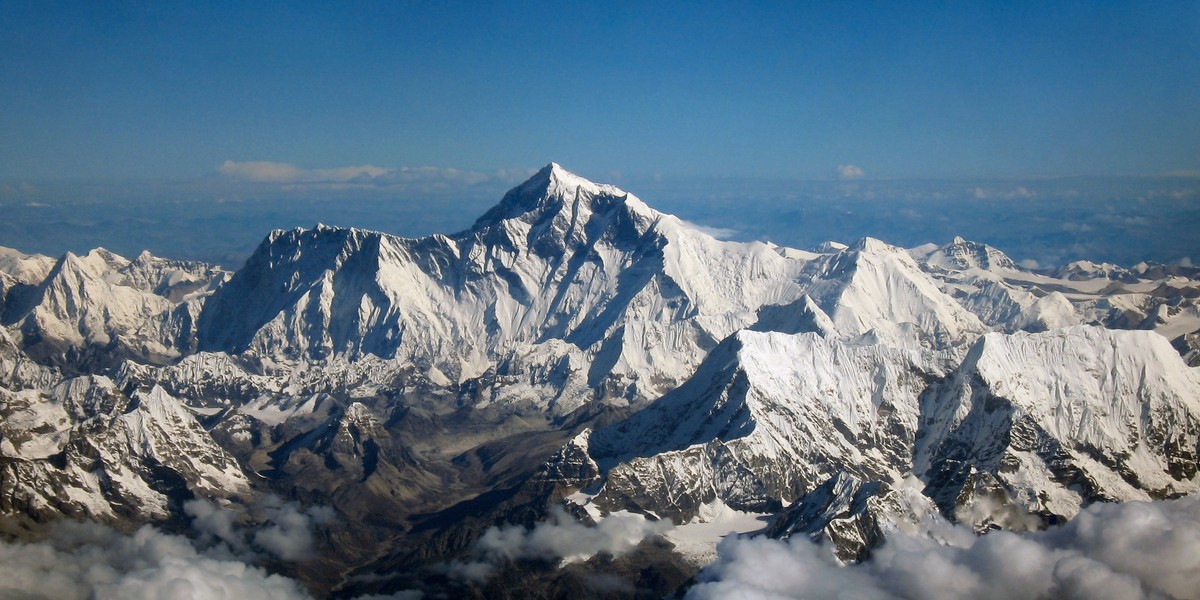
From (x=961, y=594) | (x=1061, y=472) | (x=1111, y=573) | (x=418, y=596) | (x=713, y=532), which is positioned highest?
(x=1111, y=573)

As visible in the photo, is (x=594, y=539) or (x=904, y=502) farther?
(x=594, y=539)

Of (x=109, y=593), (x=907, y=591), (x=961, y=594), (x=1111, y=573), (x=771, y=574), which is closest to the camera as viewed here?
(x=1111, y=573)

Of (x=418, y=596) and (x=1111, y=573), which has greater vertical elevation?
(x=1111, y=573)

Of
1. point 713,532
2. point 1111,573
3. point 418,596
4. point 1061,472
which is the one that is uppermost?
point 1111,573

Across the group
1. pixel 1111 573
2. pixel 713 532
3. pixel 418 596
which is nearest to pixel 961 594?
pixel 1111 573

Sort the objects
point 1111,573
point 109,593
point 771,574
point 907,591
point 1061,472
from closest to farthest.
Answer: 1. point 1111,573
2. point 907,591
3. point 771,574
4. point 109,593
5. point 1061,472

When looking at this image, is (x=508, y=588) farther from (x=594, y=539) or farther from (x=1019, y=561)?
(x=1019, y=561)

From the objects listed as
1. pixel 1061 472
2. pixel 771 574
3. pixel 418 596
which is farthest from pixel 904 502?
pixel 418 596

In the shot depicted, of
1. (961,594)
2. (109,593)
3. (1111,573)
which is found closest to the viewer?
(1111,573)

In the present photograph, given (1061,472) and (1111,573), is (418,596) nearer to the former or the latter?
(1061,472)
